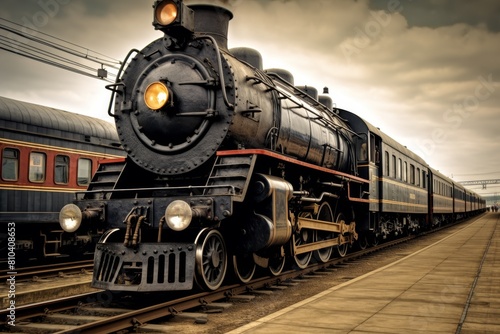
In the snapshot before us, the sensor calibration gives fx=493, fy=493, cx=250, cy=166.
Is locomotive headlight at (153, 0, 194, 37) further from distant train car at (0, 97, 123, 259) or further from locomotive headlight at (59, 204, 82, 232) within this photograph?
distant train car at (0, 97, 123, 259)

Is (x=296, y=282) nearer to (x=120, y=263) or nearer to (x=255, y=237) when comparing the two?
(x=255, y=237)

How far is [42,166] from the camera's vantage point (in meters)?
11.6

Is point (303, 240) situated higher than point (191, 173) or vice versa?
point (191, 173)

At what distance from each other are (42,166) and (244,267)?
653 centimetres

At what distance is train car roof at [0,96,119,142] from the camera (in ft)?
35.7

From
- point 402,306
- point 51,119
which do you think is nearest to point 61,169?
point 51,119

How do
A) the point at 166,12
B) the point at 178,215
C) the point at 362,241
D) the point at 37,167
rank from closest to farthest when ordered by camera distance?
the point at 178,215, the point at 166,12, the point at 37,167, the point at 362,241

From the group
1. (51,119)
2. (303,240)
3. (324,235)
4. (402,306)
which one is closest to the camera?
(402,306)

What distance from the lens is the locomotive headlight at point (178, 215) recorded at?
5711 millimetres

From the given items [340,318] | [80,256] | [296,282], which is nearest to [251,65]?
[296,282]

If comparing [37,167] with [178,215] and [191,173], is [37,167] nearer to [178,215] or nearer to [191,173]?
[191,173]

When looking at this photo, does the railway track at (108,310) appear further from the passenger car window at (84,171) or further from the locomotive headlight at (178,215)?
the passenger car window at (84,171)

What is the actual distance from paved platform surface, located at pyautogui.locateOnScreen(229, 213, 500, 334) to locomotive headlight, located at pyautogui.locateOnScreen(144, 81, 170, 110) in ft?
10.4

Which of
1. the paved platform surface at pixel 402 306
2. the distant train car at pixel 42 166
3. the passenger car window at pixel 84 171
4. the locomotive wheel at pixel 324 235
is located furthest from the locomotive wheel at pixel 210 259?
the passenger car window at pixel 84 171
